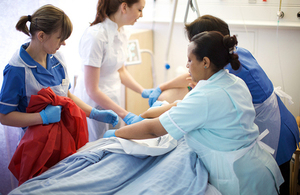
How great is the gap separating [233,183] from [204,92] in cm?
38

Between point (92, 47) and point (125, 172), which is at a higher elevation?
point (92, 47)

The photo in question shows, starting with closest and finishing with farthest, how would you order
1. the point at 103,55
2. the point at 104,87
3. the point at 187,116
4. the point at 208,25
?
the point at 187,116 → the point at 208,25 → the point at 103,55 → the point at 104,87

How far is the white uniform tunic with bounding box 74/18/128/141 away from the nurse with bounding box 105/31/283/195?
28.1 inches

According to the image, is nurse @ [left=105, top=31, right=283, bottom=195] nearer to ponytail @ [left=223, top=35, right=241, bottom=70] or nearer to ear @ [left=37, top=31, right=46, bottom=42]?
ponytail @ [left=223, top=35, right=241, bottom=70]

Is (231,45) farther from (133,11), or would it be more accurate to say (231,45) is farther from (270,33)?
(270,33)

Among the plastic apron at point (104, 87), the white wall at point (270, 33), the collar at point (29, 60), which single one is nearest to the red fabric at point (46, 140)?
the collar at point (29, 60)

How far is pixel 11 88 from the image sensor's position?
1.02 m

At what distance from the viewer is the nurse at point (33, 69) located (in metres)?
1.02

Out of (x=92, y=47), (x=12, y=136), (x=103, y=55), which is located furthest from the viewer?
(x=103, y=55)

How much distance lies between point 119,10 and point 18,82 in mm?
837

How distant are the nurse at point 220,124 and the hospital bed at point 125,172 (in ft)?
0.28

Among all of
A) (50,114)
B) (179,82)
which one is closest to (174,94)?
(179,82)

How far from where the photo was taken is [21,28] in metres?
1.06

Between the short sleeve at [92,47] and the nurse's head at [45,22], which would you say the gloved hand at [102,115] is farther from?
the nurse's head at [45,22]
